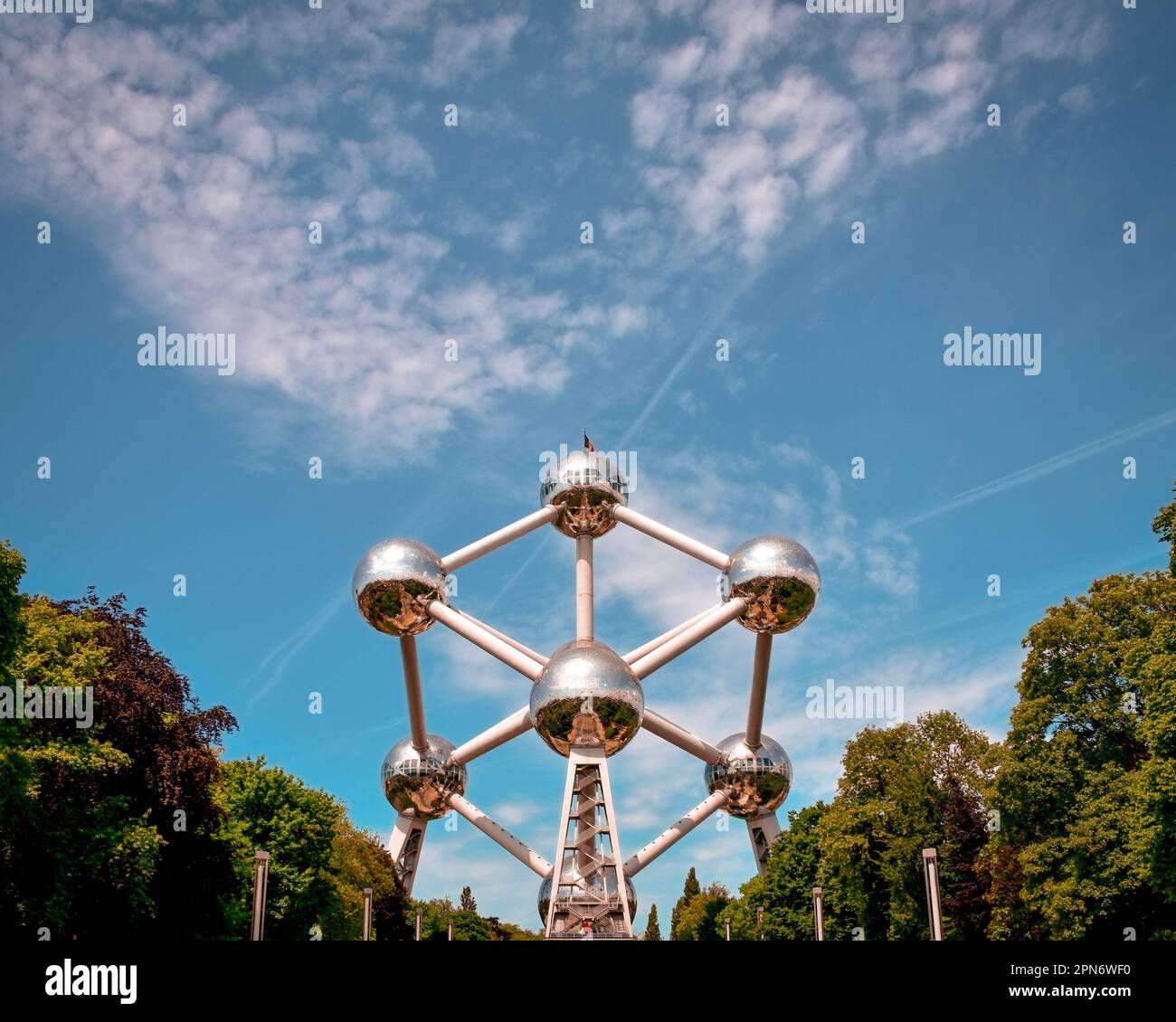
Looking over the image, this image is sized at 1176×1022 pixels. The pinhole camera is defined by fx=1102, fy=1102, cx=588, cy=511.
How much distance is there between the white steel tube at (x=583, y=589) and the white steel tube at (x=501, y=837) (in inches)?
247

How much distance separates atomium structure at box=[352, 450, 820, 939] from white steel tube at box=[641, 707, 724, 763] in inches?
2.0

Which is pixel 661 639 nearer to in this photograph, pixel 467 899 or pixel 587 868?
pixel 587 868

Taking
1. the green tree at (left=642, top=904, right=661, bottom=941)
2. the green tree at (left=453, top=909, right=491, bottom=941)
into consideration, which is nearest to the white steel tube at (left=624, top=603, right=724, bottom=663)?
the green tree at (left=453, top=909, right=491, bottom=941)

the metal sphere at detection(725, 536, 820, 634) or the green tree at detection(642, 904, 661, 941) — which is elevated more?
the metal sphere at detection(725, 536, 820, 634)

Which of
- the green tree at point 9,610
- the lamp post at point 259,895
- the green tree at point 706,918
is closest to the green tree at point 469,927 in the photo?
the green tree at point 706,918

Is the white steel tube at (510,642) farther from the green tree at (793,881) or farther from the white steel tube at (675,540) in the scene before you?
the green tree at (793,881)

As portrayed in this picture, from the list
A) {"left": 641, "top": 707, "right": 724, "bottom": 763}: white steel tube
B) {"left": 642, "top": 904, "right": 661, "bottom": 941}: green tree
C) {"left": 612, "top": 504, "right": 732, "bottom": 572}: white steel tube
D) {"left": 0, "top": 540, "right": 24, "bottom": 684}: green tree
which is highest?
{"left": 612, "top": 504, "right": 732, "bottom": 572}: white steel tube

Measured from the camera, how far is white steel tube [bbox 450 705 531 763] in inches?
1201

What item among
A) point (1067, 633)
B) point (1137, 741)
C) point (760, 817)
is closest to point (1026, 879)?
point (1137, 741)

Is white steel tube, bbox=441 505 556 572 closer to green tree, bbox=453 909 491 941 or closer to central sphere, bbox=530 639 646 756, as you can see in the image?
central sphere, bbox=530 639 646 756

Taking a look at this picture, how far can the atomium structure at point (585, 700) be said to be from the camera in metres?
24.1

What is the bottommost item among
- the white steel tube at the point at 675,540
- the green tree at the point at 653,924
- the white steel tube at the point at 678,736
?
the green tree at the point at 653,924

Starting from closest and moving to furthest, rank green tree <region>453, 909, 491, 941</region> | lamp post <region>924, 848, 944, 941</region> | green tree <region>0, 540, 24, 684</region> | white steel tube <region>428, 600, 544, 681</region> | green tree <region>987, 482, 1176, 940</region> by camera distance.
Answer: green tree <region>0, 540, 24, 684</region> → lamp post <region>924, 848, 944, 941</region> → green tree <region>987, 482, 1176, 940</region> → white steel tube <region>428, 600, 544, 681</region> → green tree <region>453, 909, 491, 941</region>
